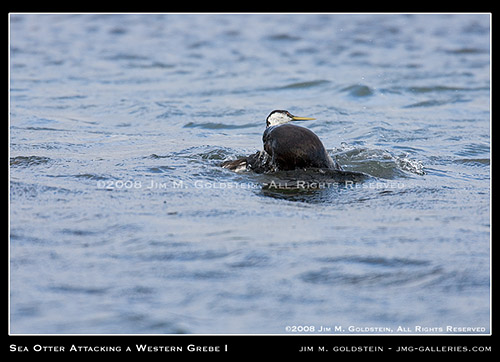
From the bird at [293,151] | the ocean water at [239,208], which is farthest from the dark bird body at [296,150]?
the ocean water at [239,208]

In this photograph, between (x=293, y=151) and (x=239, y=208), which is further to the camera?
(x=293, y=151)

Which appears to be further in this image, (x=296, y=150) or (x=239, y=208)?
(x=296, y=150)

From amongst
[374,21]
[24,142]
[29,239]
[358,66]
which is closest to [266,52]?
[358,66]

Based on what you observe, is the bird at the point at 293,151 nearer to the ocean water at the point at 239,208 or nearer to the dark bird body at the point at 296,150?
the dark bird body at the point at 296,150

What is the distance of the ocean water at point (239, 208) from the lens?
12.7ft

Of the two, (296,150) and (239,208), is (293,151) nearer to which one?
(296,150)

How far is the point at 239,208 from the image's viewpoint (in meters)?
5.55

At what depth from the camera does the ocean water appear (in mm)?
3857

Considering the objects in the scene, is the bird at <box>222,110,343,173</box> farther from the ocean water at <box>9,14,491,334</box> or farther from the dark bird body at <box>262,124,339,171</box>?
the ocean water at <box>9,14,491,334</box>

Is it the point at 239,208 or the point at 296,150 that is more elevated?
the point at 296,150

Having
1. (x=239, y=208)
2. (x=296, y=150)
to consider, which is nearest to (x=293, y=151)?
(x=296, y=150)

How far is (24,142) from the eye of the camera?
8469 mm

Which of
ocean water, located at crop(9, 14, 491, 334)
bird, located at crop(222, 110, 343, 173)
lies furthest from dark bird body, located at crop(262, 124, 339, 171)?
ocean water, located at crop(9, 14, 491, 334)

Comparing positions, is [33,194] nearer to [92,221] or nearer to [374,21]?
[92,221]
